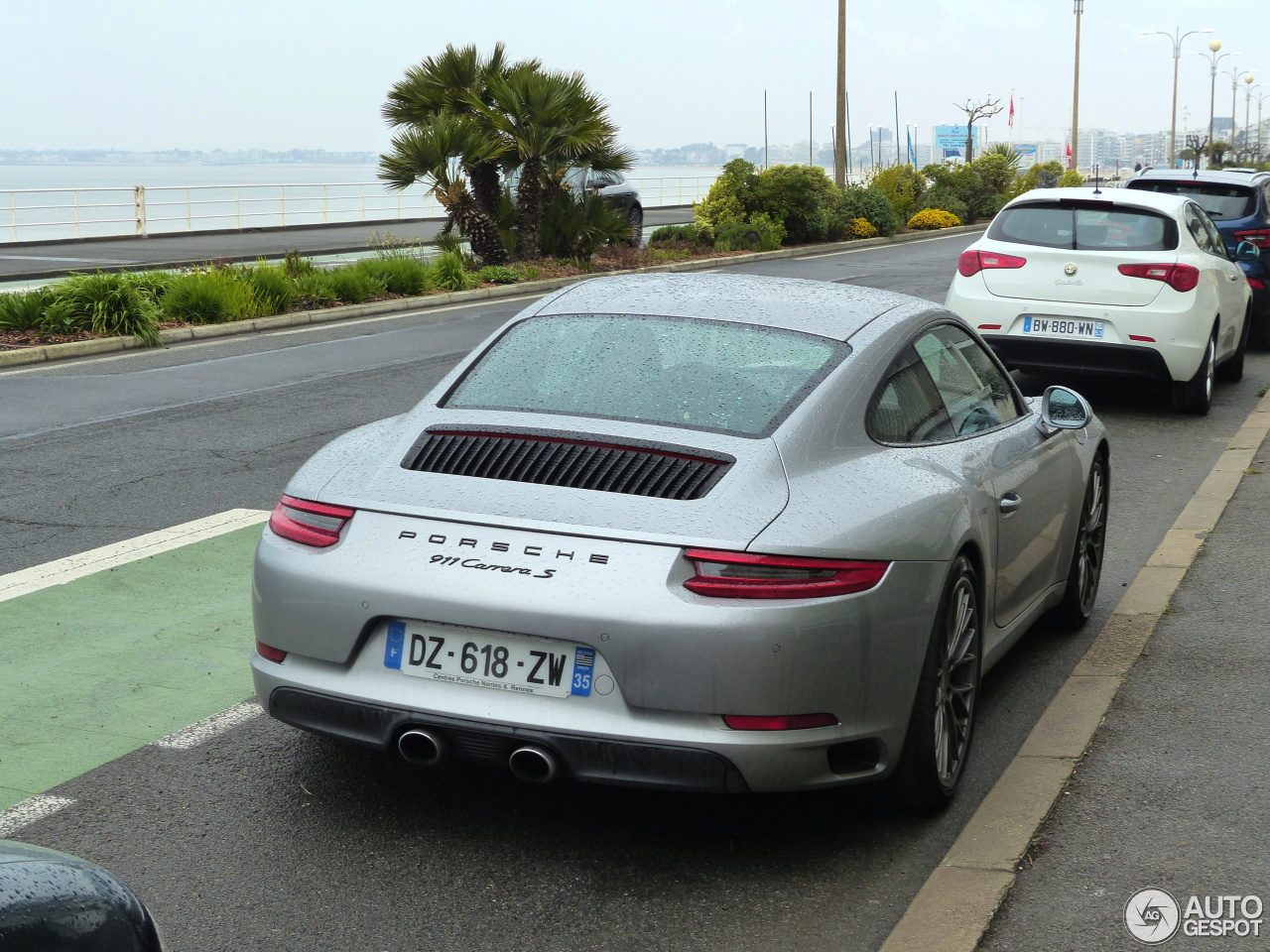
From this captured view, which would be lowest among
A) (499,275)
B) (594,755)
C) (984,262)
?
(594,755)

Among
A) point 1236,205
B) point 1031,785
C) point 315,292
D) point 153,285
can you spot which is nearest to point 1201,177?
point 1236,205

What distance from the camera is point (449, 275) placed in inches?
822

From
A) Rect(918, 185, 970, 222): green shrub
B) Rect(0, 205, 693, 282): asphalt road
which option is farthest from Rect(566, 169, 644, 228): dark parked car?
Rect(918, 185, 970, 222): green shrub

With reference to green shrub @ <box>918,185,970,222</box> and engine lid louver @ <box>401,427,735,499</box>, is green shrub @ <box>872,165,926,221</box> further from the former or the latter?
engine lid louver @ <box>401,427,735,499</box>

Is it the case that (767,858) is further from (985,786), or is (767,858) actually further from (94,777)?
(94,777)

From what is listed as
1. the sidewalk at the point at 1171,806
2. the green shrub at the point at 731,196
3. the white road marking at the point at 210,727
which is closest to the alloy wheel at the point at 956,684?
the sidewalk at the point at 1171,806

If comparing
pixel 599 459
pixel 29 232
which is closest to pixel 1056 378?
pixel 599 459

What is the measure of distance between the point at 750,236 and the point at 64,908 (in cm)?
2862

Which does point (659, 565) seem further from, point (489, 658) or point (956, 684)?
point (956, 684)

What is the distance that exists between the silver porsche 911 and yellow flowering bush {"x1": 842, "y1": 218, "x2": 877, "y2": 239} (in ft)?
101

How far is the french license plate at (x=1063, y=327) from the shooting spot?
424 inches

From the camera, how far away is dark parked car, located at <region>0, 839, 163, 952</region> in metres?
1.99

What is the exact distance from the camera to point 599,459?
151 inches

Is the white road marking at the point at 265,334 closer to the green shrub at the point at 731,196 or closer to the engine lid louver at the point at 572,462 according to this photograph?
the engine lid louver at the point at 572,462
